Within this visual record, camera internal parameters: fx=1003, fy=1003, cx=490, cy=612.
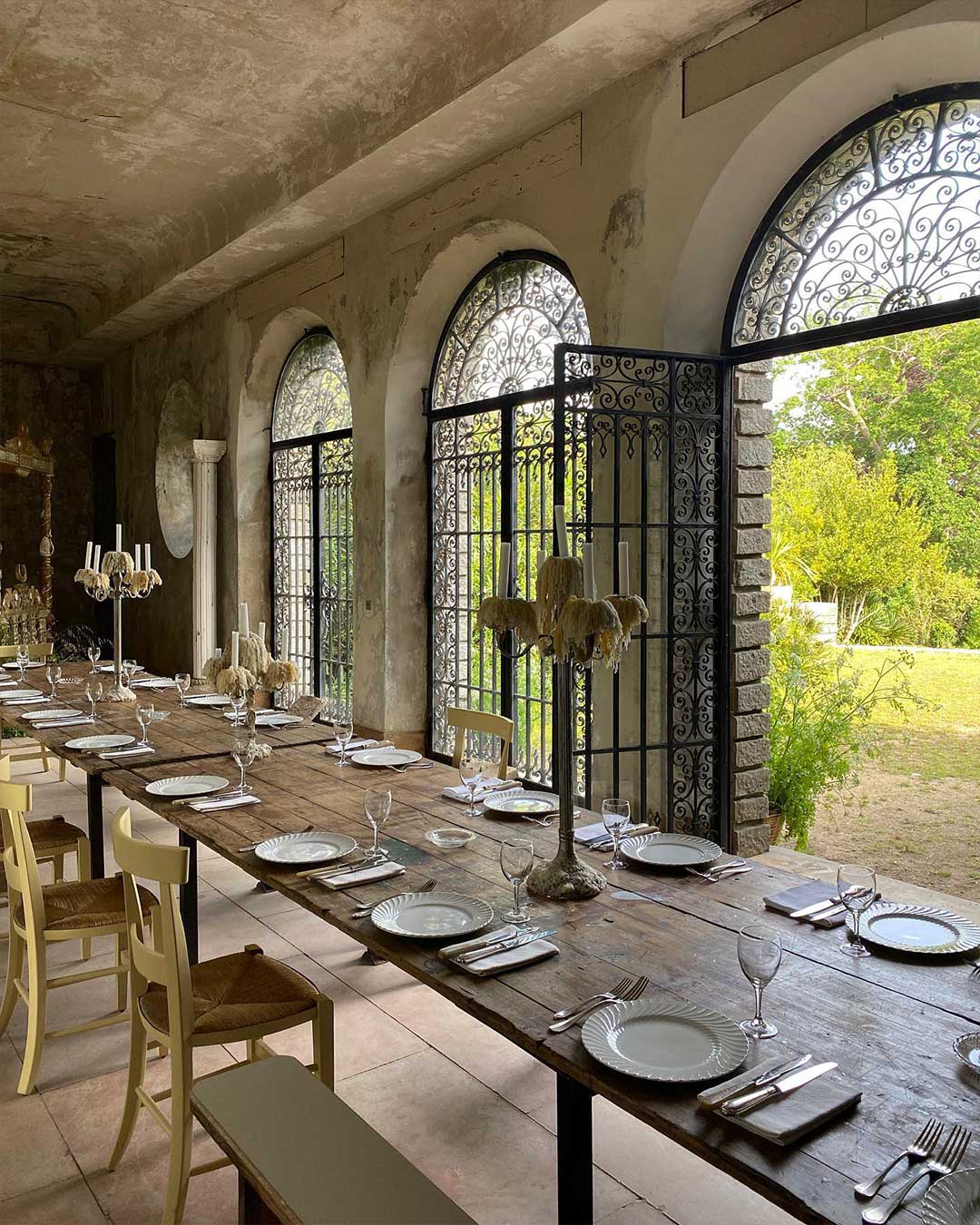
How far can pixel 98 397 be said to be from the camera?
11.8 m

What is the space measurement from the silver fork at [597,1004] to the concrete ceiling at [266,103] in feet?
11.6

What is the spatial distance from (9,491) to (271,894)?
9.12 meters

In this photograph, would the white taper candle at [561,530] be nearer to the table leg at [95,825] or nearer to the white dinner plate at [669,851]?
the white dinner plate at [669,851]

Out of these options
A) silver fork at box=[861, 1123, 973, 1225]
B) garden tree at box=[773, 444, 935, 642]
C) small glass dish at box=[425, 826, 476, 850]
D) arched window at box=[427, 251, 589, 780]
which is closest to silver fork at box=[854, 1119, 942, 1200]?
silver fork at box=[861, 1123, 973, 1225]

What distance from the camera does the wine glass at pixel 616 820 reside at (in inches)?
97.5

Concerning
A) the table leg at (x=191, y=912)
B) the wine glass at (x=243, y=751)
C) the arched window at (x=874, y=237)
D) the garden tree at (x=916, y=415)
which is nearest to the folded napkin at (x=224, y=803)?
the wine glass at (x=243, y=751)

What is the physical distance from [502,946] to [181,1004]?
781mm

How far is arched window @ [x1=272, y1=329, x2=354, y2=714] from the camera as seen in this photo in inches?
299

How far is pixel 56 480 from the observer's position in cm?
1206

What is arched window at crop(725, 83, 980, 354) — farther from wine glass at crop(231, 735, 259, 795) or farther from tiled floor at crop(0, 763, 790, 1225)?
tiled floor at crop(0, 763, 790, 1225)

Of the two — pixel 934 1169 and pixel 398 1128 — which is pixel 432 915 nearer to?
pixel 398 1128

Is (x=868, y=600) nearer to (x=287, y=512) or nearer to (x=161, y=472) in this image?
(x=287, y=512)

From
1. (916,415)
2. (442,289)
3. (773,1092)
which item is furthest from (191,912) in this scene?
(916,415)

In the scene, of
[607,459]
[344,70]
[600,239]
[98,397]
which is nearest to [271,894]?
[607,459]
